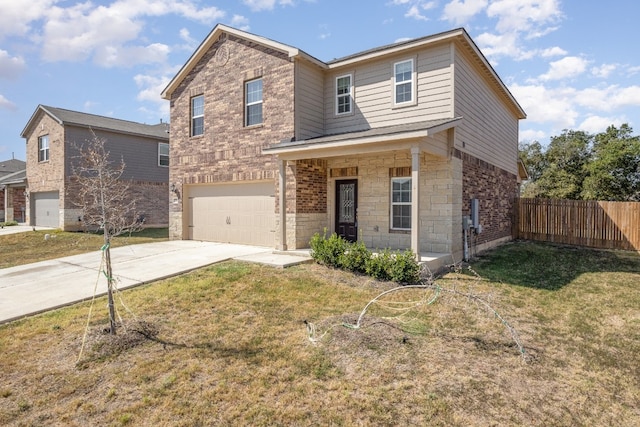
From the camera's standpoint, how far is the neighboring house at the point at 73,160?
66.6 ft

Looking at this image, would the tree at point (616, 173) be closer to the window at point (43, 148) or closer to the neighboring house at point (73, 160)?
the neighboring house at point (73, 160)

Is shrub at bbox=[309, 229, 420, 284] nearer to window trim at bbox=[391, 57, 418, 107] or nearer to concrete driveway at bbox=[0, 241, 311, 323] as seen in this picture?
concrete driveway at bbox=[0, 241, 311, 323]

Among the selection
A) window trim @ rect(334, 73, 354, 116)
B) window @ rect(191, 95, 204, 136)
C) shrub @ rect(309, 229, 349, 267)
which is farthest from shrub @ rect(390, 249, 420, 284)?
window @ rect(191, 95, 204, 136)

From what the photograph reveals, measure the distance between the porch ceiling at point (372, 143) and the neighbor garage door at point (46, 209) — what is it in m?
17.1

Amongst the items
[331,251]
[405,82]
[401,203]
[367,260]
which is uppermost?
[405,82]

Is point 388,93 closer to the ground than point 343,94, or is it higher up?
closer to the ground

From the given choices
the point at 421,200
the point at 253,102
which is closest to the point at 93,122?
the point at 253,102

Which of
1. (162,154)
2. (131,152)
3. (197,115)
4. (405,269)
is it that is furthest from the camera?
(162,154)

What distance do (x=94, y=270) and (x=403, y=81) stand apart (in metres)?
10.0

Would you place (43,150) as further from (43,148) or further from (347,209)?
(347,209)

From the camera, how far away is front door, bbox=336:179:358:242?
1195 cm

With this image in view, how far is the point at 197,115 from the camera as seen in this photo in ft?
47.4

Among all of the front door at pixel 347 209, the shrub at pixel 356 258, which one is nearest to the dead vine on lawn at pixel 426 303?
the shrub at pixel 356 258

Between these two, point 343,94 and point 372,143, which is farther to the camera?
point 343,94
